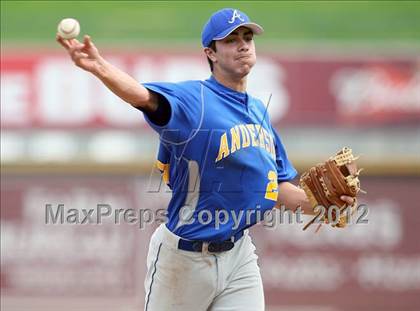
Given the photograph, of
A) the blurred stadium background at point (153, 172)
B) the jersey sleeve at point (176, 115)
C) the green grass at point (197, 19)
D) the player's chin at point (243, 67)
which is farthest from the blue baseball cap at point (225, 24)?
the green grass at point (197, 19)

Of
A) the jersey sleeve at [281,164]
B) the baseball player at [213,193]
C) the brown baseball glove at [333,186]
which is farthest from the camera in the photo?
the jersey sleeve at [281,164]

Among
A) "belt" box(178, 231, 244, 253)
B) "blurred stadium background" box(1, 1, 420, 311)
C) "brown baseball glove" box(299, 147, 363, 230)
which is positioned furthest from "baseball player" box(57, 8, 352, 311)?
"blurred stadium background" box(1, 1, 420, 311)

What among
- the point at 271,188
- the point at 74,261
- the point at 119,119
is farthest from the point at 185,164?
the point at 119,119

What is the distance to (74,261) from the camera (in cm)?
760

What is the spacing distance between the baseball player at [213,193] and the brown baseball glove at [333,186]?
0.85 feet

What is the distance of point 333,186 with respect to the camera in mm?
4020

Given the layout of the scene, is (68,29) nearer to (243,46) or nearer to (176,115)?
(176,115)

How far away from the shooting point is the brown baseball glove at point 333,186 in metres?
4.01

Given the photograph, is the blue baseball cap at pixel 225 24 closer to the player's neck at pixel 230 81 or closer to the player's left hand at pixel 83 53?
the player's neck at pixel 230 81

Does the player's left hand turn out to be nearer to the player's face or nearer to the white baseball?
the white baseball

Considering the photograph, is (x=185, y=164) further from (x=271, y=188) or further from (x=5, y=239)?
(x=5, y=239)

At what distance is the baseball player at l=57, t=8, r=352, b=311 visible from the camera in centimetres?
372

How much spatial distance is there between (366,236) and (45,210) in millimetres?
2710

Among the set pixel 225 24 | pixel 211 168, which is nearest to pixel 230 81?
pixel 225 24
